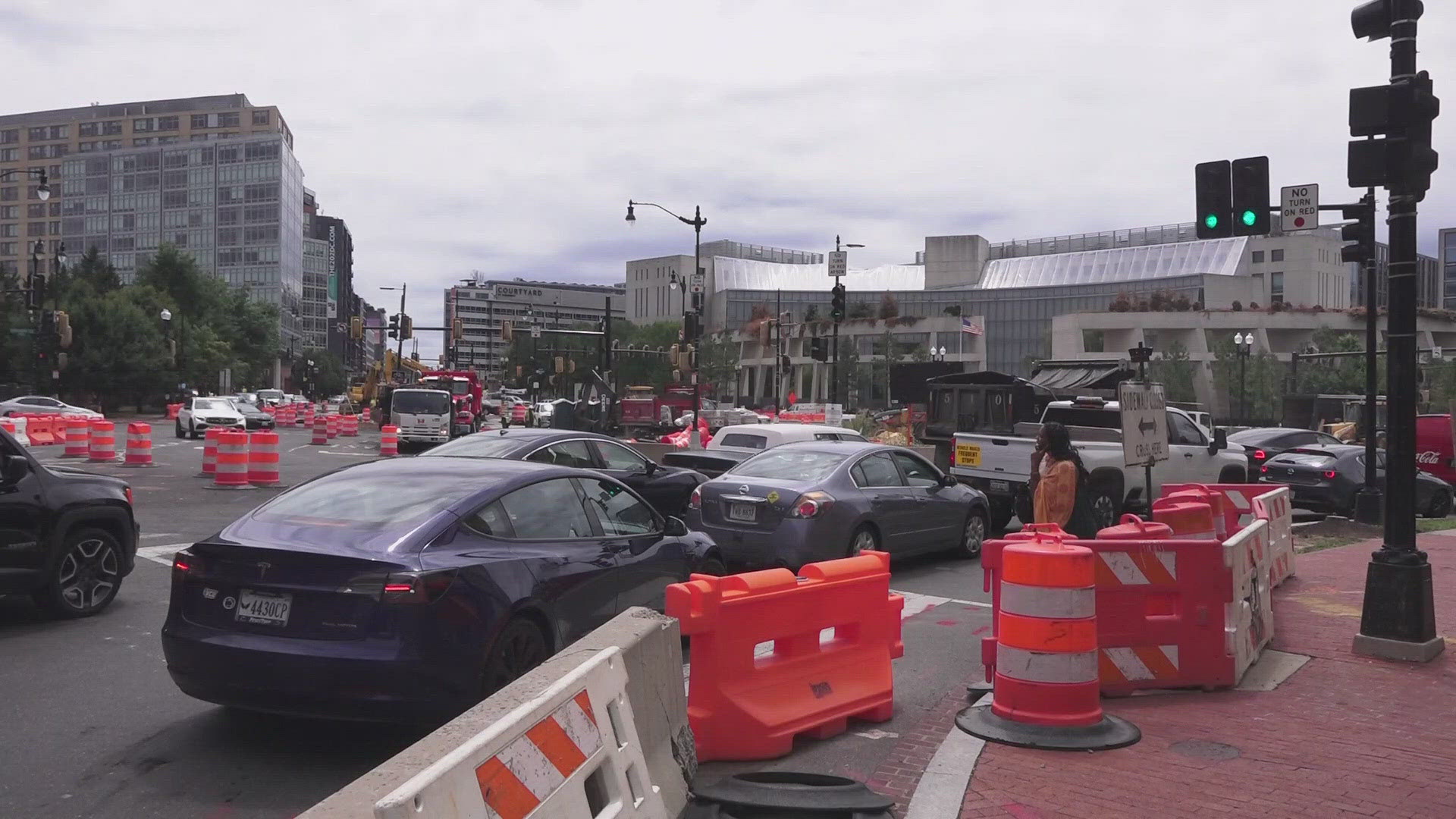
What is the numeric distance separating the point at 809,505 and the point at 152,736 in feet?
21.2

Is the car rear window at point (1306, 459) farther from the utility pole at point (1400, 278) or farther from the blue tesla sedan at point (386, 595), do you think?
the blue tesla sedan at point (386, 595)

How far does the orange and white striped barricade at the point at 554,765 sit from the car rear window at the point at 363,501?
2.47 metres

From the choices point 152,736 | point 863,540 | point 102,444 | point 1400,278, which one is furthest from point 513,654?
point 102,444

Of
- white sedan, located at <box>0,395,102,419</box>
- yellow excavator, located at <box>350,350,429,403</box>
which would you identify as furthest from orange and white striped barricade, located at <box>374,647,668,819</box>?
yellow excavator, located at <box>350,350,429,403</box>

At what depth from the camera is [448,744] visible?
3.30m

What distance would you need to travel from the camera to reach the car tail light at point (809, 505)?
37.6 ft

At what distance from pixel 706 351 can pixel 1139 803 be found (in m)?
98.0

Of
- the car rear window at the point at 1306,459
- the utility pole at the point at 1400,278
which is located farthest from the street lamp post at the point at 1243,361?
the utility pole at the point at 1400,278

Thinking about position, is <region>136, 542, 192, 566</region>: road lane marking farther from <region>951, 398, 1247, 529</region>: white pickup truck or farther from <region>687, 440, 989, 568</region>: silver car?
<region>951, 398, 1247, 529</region>: white pickup truck

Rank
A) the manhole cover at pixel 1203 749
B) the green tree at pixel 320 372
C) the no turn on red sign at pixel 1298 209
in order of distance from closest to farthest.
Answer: the manhole cover at pixel 1203 749 < the no turn on red sign at pixel 1298 209 < the green tree at pixel 320 372

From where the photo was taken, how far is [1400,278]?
27.9 ft

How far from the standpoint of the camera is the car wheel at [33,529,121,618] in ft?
30.5

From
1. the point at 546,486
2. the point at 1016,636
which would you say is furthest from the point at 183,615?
the point at 1016,636

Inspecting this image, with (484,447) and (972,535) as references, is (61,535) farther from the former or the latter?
(972,535)
